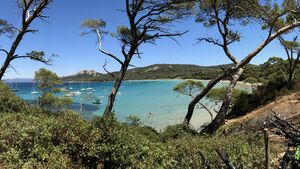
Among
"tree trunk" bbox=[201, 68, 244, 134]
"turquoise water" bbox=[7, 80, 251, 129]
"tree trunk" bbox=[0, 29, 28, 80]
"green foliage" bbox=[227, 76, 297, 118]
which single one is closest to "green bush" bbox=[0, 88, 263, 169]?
"turquoise water" bbox=[7, 80, 251, 129]

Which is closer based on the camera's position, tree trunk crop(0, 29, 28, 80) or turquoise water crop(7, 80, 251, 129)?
tree trunk crop(0, 29, 28, 80)

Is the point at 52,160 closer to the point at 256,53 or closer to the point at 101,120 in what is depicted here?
the point at 101,120

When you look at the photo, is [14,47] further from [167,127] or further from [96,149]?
[96,149]

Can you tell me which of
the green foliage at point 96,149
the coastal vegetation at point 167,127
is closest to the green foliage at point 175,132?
the coastal vegetation at point 167,127

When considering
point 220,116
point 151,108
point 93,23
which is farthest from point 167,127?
point 151,108

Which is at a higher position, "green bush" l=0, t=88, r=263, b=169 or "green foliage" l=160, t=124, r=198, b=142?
"green bush" l=0, t=88, r=263, b=169

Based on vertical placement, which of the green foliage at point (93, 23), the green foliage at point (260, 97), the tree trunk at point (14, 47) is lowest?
the green foliage at point (260, 97)

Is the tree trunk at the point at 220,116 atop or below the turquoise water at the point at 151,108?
atop

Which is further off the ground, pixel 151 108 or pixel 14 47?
pixel 14 47

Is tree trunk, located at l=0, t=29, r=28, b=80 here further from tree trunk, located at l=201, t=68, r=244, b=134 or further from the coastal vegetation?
tree trunk, located at l=201, t=68, r=244, b=134

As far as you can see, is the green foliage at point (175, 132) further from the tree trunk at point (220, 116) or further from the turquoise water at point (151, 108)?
the turquoise water at point (151, 108)

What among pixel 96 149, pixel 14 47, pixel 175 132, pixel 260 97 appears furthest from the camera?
pixel 260 97

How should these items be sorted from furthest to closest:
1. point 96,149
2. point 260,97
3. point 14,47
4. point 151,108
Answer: point 151,108 < point 260,97 < point 14,47 < point 96,149

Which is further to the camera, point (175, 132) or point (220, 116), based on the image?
point (220, 116)
